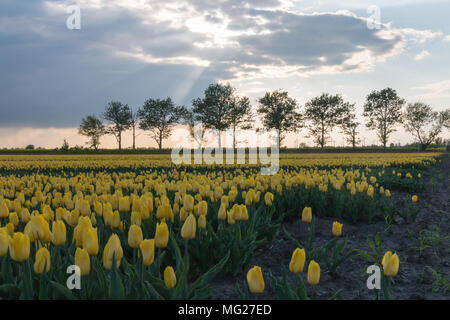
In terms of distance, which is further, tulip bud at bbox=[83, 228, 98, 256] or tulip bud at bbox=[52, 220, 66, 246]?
tulip bud at bbox=[52, 220, 66, 246]

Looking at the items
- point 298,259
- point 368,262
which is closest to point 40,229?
point 298,259

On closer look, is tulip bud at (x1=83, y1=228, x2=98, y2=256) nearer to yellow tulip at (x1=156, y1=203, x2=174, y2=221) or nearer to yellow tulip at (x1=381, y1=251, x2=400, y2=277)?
yellow tulip at (x1=156, y1=203, x2=174, y2=221)

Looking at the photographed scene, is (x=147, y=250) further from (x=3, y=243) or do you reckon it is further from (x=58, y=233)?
(x=3, y=243)

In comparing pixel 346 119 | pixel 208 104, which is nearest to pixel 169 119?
pixel 208 104

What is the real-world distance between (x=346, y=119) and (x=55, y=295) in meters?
62.3

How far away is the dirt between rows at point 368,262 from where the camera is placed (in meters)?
2.79

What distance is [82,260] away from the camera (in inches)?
73.4

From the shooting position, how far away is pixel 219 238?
123 inches

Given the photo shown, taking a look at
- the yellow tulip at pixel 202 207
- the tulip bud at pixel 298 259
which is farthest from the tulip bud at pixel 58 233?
the tulip bud at pixel 298 259

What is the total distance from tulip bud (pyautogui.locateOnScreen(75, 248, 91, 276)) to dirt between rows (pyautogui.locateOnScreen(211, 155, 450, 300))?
111cm

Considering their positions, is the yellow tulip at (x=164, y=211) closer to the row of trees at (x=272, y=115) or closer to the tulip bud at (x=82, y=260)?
the tulip bud at (x=82, y=260)

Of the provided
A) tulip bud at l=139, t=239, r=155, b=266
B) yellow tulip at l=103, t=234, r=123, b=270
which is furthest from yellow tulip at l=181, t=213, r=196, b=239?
yellow tulip at l=103, t=234, r=123, b=270

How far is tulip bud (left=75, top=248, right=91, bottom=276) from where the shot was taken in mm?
1848
